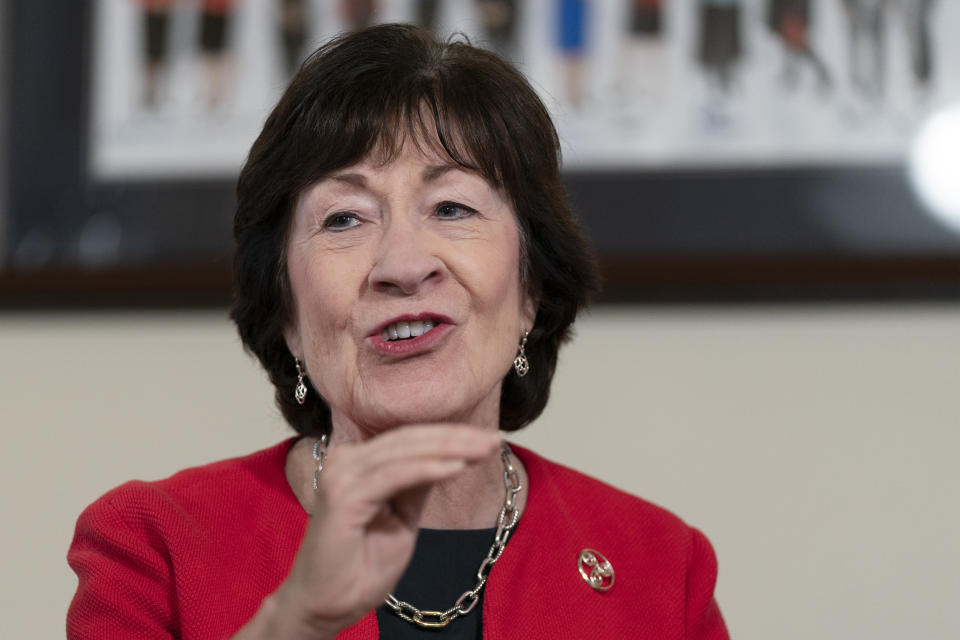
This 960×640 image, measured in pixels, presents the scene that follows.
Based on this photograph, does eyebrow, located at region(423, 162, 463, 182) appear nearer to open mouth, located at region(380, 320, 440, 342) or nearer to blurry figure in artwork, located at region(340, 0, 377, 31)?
open mouth, located at region(380, 320, 440, 342)

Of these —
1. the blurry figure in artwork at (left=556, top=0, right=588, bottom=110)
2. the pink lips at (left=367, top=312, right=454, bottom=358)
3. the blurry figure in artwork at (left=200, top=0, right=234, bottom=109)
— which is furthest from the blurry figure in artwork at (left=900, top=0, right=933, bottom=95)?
the blurry figure in artwork at (left=200, top=0, right=234, bottom=109)

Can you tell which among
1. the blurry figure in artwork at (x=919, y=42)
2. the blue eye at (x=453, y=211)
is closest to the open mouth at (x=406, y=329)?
the blue eye at (x=453, y=211)

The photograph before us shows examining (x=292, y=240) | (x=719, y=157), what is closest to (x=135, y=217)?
(x=292, y=240)

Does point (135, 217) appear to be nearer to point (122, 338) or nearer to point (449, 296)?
point (122, 338)

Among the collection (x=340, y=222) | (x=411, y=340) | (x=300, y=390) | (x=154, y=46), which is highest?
(x=154, y=46)

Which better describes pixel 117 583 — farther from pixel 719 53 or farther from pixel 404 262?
pixel 719 53

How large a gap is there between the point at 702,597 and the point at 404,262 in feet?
2.02

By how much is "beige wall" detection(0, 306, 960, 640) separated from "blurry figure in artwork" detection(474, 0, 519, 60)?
1.53 ft

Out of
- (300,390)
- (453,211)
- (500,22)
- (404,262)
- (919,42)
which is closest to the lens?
(404,262)

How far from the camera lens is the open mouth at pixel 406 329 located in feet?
4.55

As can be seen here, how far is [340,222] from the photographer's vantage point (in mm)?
1450

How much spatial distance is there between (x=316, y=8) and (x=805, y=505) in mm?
1129

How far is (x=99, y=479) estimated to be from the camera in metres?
2.04

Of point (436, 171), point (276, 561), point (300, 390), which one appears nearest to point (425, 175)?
point (436, 171)
